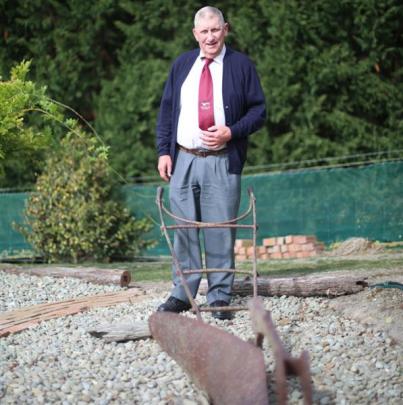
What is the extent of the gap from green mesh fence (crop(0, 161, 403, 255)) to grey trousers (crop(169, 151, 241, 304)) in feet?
20.4

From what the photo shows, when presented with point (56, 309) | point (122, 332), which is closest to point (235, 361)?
point (122, 332)

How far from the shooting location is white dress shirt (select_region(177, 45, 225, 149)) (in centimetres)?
538

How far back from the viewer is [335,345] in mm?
4910

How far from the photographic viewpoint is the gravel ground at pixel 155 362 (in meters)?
4.23

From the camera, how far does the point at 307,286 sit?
602cm

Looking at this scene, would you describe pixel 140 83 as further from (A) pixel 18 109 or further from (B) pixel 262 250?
(A) pixel 18 109

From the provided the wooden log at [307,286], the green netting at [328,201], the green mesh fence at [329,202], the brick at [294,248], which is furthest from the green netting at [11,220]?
the wooden log at [307,286]

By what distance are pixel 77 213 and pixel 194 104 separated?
5923 mm

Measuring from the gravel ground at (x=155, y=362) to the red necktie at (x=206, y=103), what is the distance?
1.31 metres

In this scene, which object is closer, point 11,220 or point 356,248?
point 356,248

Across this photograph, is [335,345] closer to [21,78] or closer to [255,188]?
[21,78]

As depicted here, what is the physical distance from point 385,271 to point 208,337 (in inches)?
157

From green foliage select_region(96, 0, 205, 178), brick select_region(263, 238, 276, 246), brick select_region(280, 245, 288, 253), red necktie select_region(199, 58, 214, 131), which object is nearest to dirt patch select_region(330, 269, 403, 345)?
red necktie select_region(199, 58, 214, 131)

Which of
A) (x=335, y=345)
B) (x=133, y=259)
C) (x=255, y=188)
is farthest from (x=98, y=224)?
(x=335, y=345)
